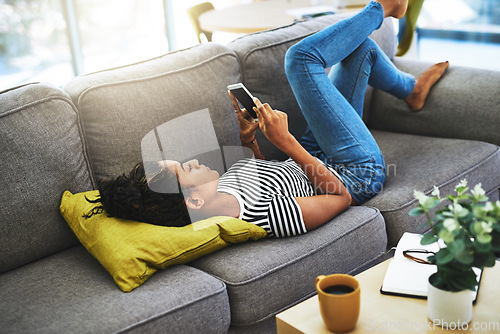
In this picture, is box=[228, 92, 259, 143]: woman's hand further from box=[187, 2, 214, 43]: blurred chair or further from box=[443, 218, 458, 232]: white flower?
box=[187, 2, 214, 43]: blurred chair

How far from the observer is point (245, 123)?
71.7 inches

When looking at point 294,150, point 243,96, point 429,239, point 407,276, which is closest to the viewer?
point 429,239

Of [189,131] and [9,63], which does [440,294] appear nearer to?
[189,131]

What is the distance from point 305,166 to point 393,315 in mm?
606

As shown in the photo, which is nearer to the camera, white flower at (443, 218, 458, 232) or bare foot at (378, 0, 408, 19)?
A: white flower at (443, 218, 458, 232)

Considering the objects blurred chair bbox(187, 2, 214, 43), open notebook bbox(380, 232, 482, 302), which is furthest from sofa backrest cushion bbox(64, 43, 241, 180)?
blurred chair bbox(187, 2, 214, 43)

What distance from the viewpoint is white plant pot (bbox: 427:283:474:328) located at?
41.2 inches

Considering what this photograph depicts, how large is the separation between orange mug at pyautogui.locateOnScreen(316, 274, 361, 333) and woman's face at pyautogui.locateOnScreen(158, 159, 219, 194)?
0.53 meters

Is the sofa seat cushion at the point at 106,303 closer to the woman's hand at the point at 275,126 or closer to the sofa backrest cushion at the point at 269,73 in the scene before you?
the woman's hand at the point at 275,126

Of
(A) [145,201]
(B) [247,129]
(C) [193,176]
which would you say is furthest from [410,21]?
(A) [145,201]

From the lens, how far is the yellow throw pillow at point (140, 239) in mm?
1348

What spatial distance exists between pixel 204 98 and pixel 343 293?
0.93 m

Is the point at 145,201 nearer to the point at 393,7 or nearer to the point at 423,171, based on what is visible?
the point at 423,171

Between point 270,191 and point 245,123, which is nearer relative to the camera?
point 270,191
